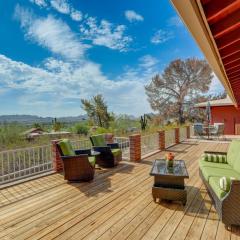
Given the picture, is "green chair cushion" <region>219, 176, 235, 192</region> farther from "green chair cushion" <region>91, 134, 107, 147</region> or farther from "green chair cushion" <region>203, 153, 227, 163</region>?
"green chair cushion" <region>91, 134, 107, 147</region>

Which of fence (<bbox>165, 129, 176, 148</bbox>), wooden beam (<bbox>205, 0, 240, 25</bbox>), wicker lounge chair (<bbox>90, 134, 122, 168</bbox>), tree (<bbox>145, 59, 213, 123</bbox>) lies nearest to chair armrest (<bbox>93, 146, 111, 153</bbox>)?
wicker lounge chair (<bbox>90, 134, 122, 168</bbox>)

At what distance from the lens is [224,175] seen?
356 centimetres

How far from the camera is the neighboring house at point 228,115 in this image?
15641 mm

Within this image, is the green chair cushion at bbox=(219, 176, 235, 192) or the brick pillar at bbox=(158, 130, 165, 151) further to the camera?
the brick pillar at bbox=(158, 130, 165, 151)

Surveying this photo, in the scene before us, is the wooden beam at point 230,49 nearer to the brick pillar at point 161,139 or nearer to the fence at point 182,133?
the brick pillar at point 161,139

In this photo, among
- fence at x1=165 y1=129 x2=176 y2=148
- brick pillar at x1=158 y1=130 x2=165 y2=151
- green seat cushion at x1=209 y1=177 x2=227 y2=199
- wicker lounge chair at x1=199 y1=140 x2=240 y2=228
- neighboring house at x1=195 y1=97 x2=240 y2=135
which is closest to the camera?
wicker lounge chair at x1=199 y1=140 x2=240 y2=228

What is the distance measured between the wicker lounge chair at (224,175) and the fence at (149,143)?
3.74 meters

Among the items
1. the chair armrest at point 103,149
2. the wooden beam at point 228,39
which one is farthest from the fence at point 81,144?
the wooden beam at point 228,39

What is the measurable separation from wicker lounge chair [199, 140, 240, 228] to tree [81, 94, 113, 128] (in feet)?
52.3

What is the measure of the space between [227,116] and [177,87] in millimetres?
8545

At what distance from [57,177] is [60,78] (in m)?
17.5

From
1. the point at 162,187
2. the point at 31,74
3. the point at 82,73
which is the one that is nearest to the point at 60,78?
the point at 82,73

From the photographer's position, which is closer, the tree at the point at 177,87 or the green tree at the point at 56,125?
the green tree at the point at 56,125

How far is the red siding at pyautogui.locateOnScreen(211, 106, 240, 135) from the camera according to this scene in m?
15.8
